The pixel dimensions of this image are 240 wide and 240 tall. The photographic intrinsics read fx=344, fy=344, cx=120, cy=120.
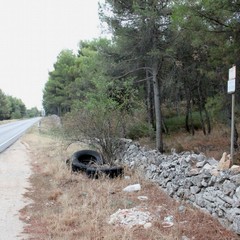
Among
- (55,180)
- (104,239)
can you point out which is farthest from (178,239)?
(55,180)

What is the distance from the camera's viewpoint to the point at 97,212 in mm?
6527

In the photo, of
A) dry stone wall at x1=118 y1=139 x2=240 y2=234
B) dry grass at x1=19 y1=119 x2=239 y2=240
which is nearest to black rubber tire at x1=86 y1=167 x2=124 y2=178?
dry grass at x1=19 y1=119 x2=239 y2=240

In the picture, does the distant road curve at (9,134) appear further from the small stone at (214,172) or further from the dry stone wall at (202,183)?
the small stone at (214,172)

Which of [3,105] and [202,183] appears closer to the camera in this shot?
[202,183]

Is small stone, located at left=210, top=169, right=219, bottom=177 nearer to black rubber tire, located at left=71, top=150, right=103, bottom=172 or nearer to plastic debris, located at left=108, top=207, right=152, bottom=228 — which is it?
plastic debris, located at left=108, top=207, right=152, bottom=228

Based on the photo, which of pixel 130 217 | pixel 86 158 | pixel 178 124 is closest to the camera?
pixel 130 217

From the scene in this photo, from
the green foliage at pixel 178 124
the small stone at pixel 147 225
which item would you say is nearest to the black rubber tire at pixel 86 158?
the small stone at pixel 147 225

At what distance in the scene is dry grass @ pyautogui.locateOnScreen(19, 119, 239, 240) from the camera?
5.43m

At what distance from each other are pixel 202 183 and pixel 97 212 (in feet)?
6.80

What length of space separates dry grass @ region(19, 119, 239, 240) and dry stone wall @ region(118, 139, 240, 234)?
20 cm

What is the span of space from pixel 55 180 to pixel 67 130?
3.77 m

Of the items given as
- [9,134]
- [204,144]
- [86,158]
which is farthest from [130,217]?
[9,134]

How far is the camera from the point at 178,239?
204 inches

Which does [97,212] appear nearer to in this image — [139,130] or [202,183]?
[202,183]
